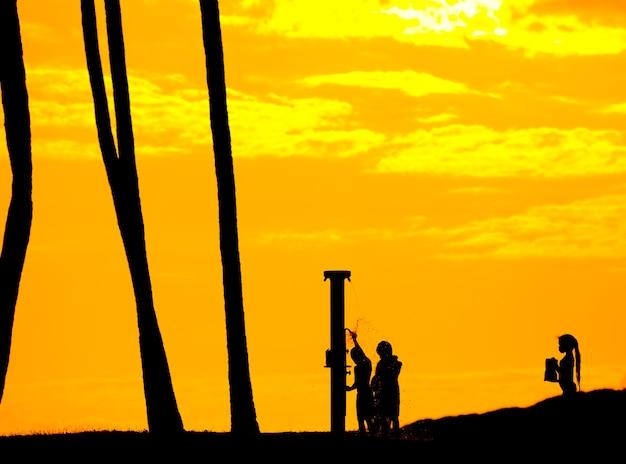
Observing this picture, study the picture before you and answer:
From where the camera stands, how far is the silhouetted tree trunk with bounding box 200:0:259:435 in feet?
78.6

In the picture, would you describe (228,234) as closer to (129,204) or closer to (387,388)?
(129,204)

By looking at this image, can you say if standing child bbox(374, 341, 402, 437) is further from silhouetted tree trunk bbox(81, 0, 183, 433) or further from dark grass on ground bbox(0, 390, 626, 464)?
silhouetted tree trunk bbox(81, 0, 183, 433)

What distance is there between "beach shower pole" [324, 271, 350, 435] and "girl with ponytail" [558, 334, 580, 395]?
4.69 meters

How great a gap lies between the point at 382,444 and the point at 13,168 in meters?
7.89

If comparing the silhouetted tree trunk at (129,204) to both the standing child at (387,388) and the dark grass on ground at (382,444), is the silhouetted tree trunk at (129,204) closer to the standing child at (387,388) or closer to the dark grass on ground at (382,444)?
the dark grass on ground at (382,444)

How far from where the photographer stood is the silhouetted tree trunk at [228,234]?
2395cm

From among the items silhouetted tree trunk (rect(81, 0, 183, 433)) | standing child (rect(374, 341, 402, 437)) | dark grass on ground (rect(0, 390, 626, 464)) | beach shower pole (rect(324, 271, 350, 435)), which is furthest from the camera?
standing child (rect(374, 341, 402, 437))

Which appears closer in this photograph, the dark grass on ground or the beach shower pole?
the dark grass on ground

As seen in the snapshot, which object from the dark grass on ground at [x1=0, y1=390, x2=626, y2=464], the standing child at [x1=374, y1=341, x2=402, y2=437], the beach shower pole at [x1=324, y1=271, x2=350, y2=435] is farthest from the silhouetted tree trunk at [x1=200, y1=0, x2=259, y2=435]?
the standing child at [x1=374, y1=341, x2=402, y2=437]

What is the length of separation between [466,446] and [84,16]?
1051 cm

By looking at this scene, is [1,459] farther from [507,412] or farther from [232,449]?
[507,412]

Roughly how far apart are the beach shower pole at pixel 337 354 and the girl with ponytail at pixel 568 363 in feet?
15.4

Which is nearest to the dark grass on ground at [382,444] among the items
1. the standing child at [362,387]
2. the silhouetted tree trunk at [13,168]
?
the standing child at [362,387]

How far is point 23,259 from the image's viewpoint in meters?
22.9
